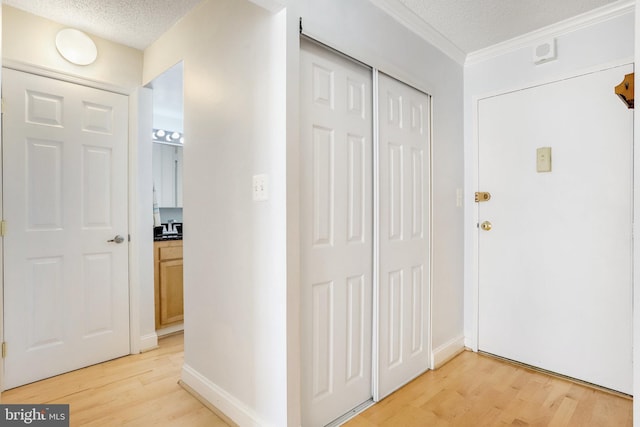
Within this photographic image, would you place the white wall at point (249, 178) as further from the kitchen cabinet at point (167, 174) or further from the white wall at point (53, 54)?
the kitchen cabinet at point (167, 174)

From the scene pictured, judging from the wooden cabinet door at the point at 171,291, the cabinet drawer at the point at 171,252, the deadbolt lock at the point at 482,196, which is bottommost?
the wooden cabinet door at the point at 171,291

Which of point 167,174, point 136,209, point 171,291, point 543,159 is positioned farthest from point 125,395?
point 543,159

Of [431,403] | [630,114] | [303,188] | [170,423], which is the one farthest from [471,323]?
[170,423]

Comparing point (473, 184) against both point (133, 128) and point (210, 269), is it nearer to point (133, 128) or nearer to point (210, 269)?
point (210, 269)

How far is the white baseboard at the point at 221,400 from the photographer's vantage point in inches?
67.6

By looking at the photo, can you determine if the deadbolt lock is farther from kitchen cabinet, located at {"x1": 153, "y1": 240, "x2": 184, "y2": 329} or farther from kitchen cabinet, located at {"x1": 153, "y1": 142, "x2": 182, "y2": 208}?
kitchen cabinet, located at {"x1": 153, "y1": 142, "x2": 182, "y2": 208}

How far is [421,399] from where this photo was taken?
80.3 inches

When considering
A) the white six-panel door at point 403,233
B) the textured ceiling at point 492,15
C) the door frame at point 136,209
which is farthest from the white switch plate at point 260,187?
the door frame at point 136,209

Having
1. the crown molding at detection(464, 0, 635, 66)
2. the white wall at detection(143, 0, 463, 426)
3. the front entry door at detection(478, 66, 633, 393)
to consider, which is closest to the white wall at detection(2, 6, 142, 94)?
the white wall at detection(143, 0, 463, 426)

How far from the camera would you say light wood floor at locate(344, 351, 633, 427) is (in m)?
1.82

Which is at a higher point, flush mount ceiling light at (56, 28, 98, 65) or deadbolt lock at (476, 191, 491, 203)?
flush mount ceiling light at (56, 28, 98, 65)

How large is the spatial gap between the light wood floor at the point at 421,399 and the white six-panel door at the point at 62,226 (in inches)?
8.9

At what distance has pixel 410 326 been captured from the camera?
88.1 inches

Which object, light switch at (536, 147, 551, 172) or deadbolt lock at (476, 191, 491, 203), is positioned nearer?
light switch at (536, 147, 551, 172)
